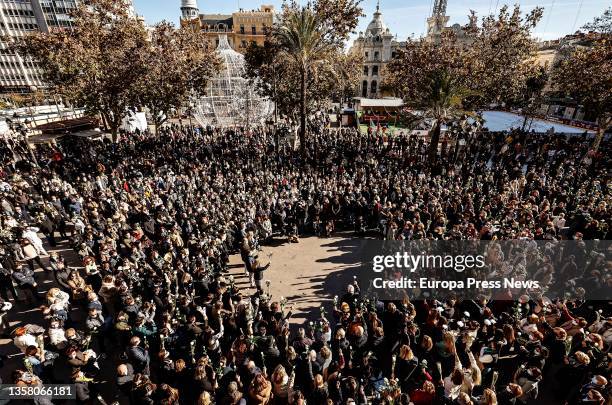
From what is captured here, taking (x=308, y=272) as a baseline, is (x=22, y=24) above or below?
above

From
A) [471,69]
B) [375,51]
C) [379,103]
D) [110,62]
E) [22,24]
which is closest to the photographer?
[110,62]

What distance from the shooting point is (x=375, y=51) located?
68188 millimetres

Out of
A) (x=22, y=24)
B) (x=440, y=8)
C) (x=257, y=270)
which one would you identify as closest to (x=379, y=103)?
(x=257, y=270)

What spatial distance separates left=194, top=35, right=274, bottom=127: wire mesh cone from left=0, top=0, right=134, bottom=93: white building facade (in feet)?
174

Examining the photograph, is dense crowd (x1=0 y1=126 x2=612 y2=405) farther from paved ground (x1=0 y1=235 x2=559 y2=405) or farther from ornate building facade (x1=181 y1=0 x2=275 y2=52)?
ornate building facade (x1=181 y1=0 x2=275 y2=52)

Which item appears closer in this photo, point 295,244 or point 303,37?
point 295,244

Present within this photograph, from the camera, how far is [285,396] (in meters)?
5.80

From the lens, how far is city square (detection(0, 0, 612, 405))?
6.18 m

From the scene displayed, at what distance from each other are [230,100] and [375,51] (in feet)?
168

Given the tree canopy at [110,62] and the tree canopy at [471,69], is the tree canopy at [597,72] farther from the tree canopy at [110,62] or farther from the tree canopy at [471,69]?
the tree canopy at [110,62]

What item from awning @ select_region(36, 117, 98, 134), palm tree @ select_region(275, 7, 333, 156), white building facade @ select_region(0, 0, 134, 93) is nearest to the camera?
palm tree @ select_region(275, 7, 333, 156)

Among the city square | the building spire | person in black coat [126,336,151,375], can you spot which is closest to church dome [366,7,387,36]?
the building spire

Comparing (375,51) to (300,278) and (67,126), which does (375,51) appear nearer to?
(67,126)

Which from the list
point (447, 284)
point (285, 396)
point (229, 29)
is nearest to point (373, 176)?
point (447, 284)
